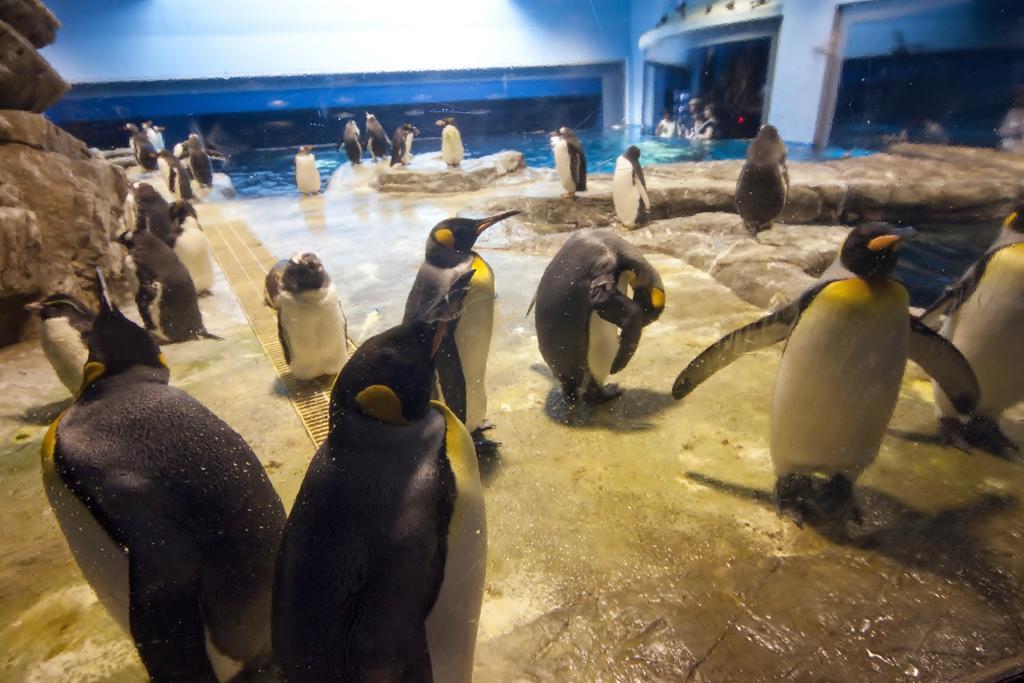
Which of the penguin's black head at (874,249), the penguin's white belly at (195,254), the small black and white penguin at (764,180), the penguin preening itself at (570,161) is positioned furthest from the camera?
the penguin preening itself at (570,161)

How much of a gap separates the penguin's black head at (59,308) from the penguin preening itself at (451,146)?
316 inches

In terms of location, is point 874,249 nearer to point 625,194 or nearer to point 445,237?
point 445,237

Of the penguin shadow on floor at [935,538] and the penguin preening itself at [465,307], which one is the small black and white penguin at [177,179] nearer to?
the penguin preening itself at [465,307]

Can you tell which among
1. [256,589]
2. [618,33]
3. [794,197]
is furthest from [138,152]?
[256,589]

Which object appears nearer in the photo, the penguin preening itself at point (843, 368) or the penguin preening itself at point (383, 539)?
the penguin preening itself at point (383, 539)

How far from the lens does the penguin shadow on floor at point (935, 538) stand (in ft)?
4.31

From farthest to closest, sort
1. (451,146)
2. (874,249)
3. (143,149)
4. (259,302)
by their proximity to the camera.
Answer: (143,149), (451,146), (259,302), (874,249)

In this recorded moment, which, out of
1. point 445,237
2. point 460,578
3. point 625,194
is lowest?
point 625,194

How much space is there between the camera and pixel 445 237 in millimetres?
2166

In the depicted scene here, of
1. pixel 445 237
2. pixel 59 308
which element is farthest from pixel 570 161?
pixel 59 308

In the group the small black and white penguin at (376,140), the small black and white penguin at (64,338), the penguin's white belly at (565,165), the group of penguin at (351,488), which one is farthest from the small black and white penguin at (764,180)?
the small black and white penguin at (376,140)

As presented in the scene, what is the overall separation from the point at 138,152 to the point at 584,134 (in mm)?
10164

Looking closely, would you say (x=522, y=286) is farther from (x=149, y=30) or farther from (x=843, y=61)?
(x=149, y=30)

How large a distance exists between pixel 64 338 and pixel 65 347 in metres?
0.04
